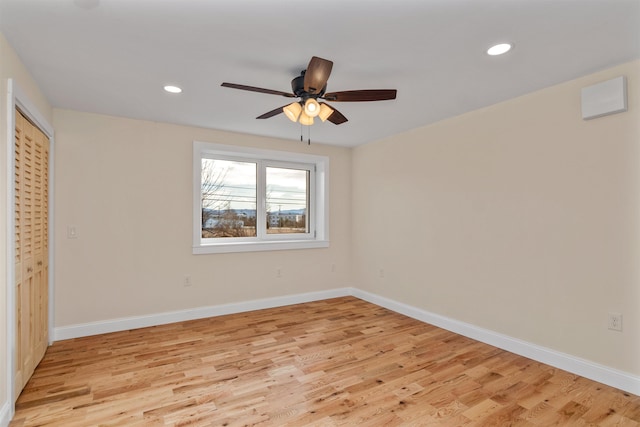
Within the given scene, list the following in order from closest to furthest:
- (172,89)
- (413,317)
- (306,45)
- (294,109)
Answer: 1. (306,45)
2. (294,109)
3. (172,89)
4. (413,317)

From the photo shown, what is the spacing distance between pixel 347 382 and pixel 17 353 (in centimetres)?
232

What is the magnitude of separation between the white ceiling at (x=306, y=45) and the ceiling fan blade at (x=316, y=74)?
0.19 m

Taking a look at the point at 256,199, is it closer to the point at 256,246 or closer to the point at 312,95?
the point at 256,246

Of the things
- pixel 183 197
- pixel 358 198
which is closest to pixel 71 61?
pixel 183 197

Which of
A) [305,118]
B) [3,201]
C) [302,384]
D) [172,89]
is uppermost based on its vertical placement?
[172,89]

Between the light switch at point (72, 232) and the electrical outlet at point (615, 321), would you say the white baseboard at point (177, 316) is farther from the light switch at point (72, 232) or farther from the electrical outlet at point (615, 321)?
the electrical outlet at point (615, 321)

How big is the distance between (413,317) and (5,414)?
11.9 feet

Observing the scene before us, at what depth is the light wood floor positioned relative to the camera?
204cm

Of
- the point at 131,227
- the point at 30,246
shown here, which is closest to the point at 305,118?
the point at 30,246

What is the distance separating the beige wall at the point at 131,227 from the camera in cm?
331

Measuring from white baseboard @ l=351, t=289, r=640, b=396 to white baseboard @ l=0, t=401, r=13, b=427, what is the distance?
3.63 meters

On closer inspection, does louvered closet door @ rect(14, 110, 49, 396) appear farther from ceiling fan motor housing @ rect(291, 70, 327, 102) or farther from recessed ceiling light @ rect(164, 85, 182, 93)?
ceiling fan motor housing @ rect(291, 70, 327, 102)

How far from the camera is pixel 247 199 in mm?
4504

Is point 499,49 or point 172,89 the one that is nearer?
point 499,49
